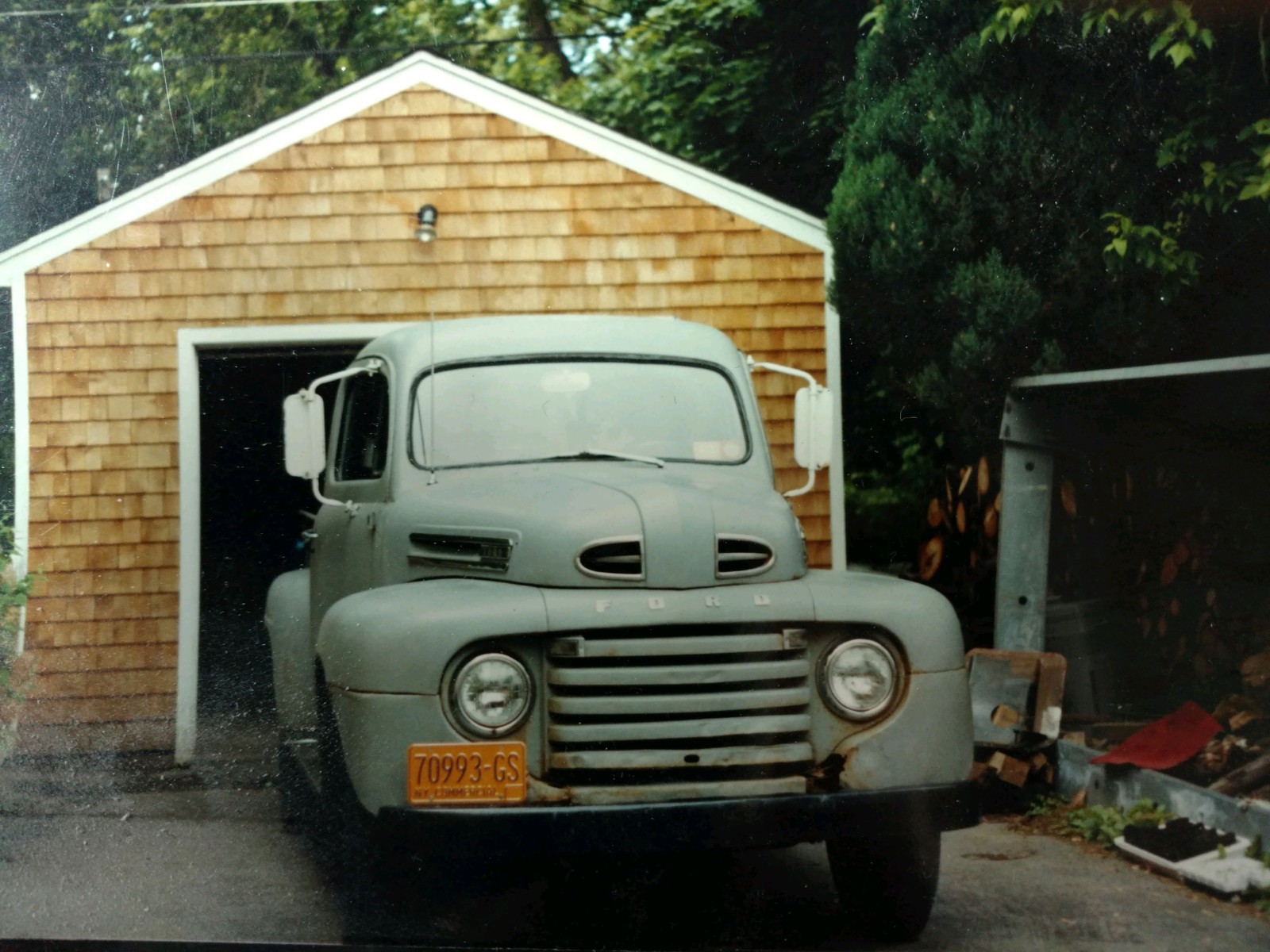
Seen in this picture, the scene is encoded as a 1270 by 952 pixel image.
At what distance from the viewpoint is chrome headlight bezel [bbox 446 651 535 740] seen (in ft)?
10.7

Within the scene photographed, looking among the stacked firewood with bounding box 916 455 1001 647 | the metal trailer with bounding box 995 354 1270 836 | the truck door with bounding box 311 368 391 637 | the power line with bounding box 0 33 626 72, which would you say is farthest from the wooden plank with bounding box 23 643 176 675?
the metal trailer with bounding box 995 354 1270 836

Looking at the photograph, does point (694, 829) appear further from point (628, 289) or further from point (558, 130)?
point (558, 130)

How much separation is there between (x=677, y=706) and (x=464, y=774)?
0.55 m

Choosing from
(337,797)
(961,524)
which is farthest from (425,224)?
(961,524)

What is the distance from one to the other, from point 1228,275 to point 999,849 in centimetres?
201

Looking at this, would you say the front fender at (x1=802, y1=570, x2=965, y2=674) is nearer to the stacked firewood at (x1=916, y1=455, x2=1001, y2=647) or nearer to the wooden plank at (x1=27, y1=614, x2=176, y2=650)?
the stacked firewood at (x1=916, y1=455, x2=1001, y2=647)

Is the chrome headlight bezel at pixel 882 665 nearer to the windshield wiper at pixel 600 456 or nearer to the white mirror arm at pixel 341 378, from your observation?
the windshield wiper at pixel 600 456

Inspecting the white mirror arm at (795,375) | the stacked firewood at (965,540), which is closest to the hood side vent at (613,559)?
the white mirror arm at (795,375)

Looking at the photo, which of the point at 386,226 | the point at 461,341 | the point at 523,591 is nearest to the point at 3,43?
the point at 386,226

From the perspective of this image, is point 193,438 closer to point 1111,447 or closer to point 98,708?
point 98,708

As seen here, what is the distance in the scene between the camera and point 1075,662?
542cm

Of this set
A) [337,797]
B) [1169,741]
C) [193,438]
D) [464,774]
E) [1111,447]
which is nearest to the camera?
[464,774]

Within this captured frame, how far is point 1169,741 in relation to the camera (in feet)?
16.0

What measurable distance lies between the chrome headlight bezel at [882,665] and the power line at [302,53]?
6.65 ft
